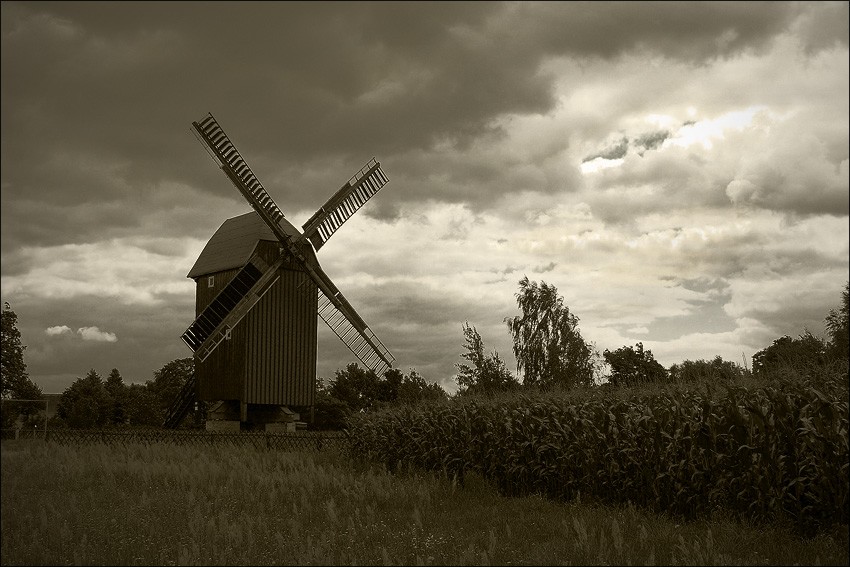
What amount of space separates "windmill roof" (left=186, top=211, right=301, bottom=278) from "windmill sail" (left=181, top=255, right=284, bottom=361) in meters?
0.81

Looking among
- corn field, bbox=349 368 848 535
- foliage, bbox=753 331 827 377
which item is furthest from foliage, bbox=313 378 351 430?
foliage, bbox=753 331 827 377

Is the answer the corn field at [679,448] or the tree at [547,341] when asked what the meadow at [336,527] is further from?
the tree at [547,341]

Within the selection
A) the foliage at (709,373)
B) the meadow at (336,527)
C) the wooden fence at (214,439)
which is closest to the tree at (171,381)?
the wooden fence at (214,439)


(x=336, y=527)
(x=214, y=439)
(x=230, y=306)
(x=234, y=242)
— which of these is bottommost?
(x=336, y=527)

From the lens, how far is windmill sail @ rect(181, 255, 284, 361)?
28984 millimetres

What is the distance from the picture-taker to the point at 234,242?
32312mm

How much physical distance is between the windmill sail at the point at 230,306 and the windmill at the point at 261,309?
0.13 ft

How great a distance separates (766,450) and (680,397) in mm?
2232

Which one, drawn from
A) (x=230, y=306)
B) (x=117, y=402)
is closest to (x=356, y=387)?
(x=117, y=402)

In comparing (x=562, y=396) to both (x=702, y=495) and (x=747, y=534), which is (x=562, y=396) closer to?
(x=702, y=495)

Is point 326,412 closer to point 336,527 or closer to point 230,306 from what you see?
point 230,306

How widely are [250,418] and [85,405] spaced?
30.8 feet

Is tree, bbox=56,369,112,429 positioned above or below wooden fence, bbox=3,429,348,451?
above

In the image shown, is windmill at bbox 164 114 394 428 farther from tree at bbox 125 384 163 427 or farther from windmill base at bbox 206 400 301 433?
tree at bbox 125 384 163 427
